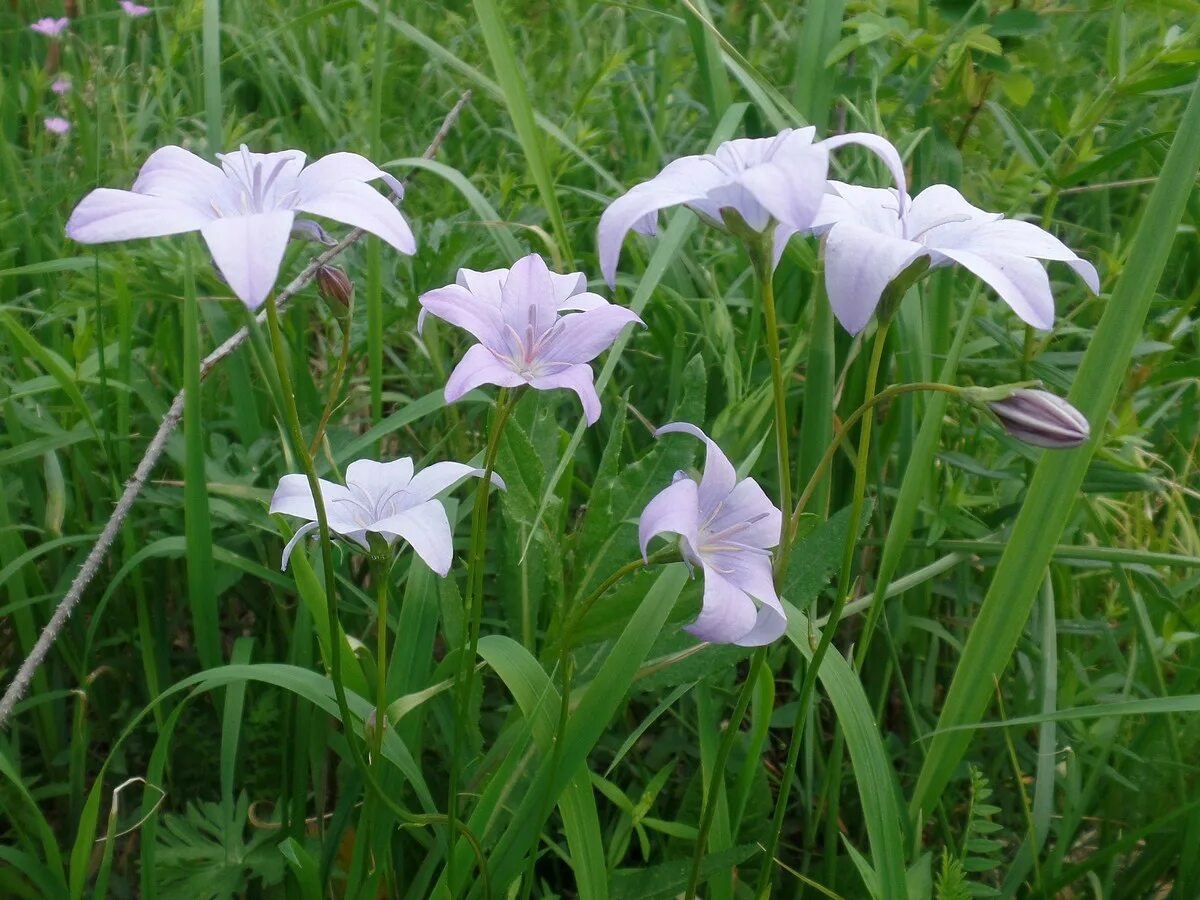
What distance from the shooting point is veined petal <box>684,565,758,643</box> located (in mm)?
736

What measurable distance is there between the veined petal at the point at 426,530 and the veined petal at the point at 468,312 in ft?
0.49

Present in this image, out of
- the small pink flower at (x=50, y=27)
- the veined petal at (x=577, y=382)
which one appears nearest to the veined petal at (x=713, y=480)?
the veined petal at (x=577, y=382)

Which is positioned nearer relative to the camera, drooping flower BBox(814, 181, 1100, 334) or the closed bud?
drooping flower BBox(814, 181, 1100, 334)

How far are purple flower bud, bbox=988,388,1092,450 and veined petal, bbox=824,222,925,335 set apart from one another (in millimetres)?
149

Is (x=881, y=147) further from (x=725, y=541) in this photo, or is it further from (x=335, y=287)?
(x=335, y=287)

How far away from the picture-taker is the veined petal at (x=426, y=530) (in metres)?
0.82

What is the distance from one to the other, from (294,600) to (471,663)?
0.73 m

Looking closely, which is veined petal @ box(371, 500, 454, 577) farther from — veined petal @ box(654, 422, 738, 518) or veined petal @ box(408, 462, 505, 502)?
veined petal @ box(654, 422, 738, 518)

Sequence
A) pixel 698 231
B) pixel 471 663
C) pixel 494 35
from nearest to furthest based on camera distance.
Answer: pixel 471 663
pixel 494 35
pixel 698 231

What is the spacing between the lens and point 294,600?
1.59 meters

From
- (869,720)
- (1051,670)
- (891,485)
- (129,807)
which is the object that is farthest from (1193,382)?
(129,807)

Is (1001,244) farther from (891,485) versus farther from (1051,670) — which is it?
(891,485)

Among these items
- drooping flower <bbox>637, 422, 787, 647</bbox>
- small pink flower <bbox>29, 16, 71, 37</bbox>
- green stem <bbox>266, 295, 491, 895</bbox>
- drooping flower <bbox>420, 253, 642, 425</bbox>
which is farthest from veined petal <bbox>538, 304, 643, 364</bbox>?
small pink flower <bbox>29, 16, 71, 37</bbox>

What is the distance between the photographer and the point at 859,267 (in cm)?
68
